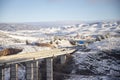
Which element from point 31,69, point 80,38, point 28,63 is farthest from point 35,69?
point 80,38

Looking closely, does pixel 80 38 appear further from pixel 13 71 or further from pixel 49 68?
pixel 13 71

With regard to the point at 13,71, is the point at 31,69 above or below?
above

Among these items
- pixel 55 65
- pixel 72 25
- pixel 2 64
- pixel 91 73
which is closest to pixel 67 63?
pixel 55 65

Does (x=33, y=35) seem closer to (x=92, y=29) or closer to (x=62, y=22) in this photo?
(x=62, y=22)

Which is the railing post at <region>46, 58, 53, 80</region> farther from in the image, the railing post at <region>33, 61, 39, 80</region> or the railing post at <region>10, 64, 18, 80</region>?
the railing post at <region>10, 64, 18, 80</region>

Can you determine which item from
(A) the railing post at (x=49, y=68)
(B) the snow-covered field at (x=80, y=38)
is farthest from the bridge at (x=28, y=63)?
(B) the snow-covered field at (x=80, y=38)

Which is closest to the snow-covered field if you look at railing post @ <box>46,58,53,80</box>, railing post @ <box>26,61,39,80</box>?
railing post @ <box>46,58,53,80</box>

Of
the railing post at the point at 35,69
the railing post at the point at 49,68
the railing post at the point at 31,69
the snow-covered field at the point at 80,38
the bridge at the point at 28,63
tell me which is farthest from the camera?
the snow-covered field at the point at 80,38

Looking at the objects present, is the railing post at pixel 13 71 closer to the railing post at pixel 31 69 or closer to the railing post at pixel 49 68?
the railing post at pixel 31 69
